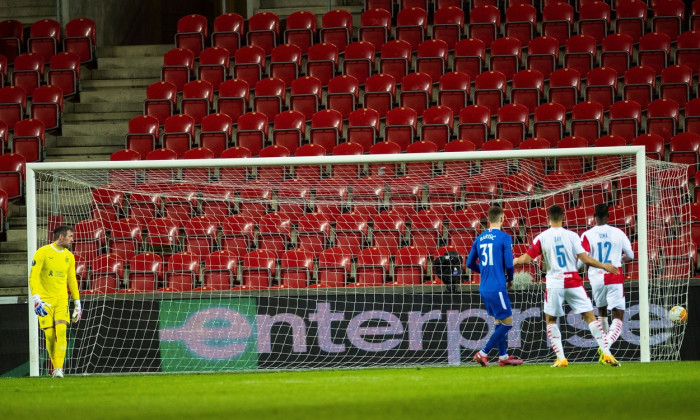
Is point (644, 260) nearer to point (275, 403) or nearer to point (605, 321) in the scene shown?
point (605, 321)

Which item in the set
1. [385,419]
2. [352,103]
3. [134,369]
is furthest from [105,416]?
[352,103]

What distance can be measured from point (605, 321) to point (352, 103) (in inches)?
245

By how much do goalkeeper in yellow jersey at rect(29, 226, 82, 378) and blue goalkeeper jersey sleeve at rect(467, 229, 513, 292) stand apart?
4.16 meters

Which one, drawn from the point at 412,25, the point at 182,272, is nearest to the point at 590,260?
the point at 182,272

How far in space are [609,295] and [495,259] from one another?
151 centimetres

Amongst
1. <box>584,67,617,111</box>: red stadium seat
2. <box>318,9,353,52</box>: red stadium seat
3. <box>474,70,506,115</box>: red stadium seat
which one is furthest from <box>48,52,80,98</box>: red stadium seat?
<box>584,67,617,111</box>: red stadium seat

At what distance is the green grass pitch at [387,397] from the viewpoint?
566cm

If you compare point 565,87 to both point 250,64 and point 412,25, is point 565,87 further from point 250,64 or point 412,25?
point 250,64

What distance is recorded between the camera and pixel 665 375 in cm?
771

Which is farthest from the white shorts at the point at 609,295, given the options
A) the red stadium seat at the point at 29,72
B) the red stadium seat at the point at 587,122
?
the red stadium seat at the point at 29,72

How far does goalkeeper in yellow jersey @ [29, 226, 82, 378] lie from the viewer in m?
9.48

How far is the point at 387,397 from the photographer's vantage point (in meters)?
6.17

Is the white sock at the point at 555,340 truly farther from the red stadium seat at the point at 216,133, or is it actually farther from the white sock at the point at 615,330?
the red stadium seat at the point at 216,133

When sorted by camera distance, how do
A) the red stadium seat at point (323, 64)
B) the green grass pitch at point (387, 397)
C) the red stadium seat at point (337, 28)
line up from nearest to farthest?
the green grass pitch at point (387, 397), the red stadium seat at point (323, 64), the red stadium seat at point (337, 28)
